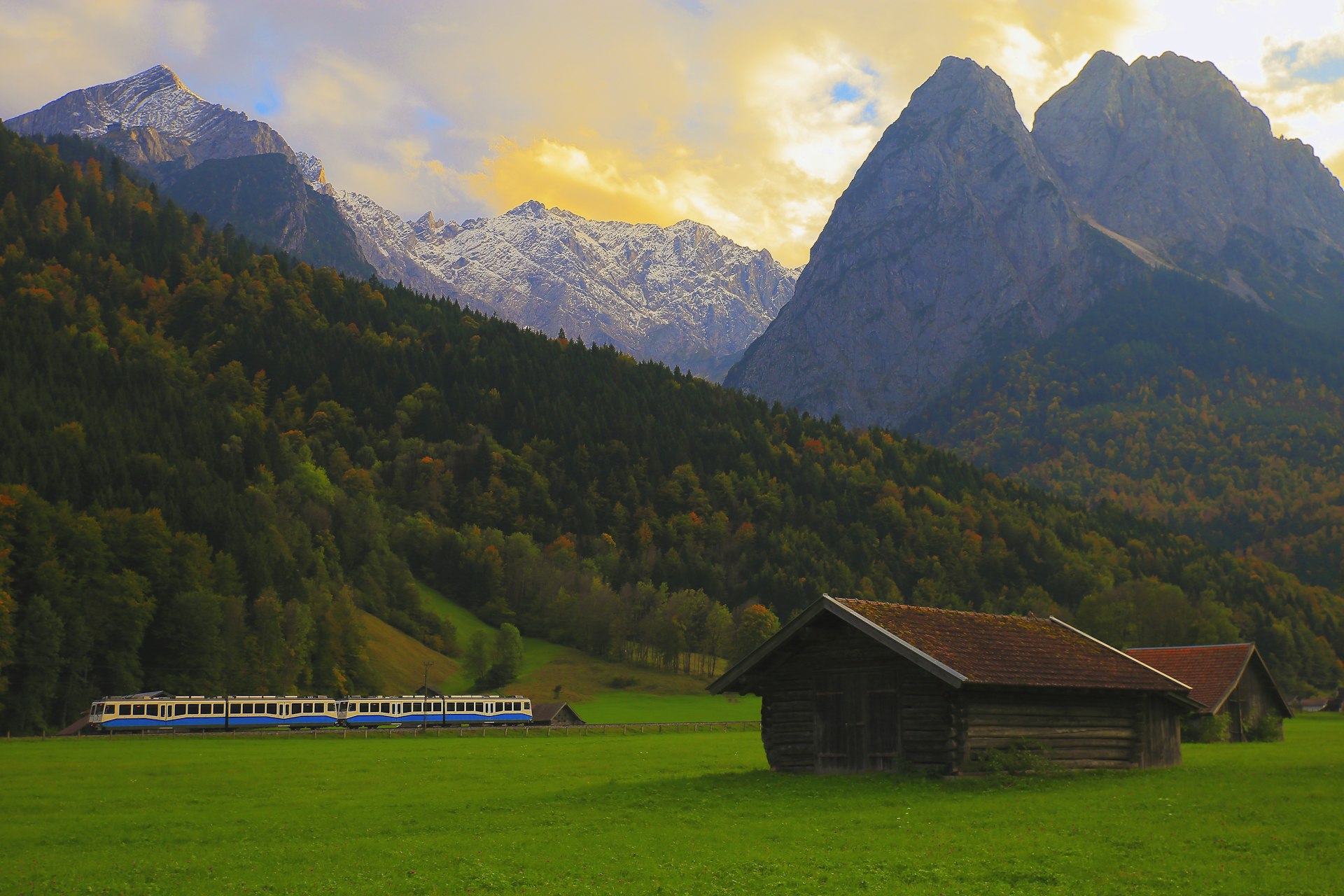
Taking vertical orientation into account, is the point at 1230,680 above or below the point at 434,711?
above

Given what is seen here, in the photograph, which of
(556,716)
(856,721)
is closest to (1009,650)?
(856,721)

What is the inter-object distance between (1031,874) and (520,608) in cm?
15834

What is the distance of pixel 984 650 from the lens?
33.8 meters

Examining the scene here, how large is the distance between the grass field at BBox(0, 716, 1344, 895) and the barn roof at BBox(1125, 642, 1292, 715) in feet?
51.9

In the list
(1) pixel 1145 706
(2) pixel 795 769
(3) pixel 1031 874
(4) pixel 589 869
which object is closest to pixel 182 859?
(4) pixel 589 869

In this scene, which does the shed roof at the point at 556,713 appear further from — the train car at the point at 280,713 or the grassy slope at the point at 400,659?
the grassy slope at the point at 400,659

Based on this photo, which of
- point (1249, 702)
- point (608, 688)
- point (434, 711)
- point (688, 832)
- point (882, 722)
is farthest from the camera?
point (608, 688)

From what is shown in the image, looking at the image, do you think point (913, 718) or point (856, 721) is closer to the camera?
point (913, 718)

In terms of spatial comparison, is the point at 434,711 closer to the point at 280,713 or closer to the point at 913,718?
the point at 280,713

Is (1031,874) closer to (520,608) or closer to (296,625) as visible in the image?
(296,625)

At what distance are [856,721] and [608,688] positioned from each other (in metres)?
107

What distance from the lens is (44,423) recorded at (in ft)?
446

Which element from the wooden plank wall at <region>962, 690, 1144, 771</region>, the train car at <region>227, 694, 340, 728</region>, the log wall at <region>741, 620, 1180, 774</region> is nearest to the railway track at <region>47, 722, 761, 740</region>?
the train car at <region>227, 694, 340, 728</region>

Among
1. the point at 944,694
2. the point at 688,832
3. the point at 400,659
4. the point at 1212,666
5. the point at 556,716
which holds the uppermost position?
the point at 944,694
